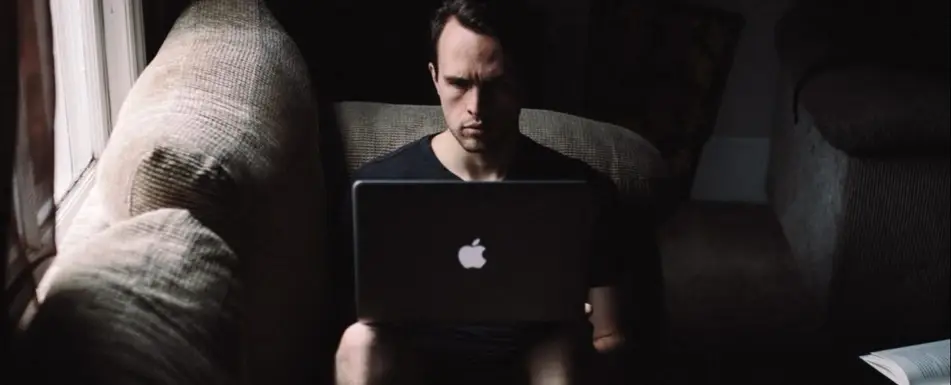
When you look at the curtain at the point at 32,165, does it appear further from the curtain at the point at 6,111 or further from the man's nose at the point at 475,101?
the man's nose at the point at 475,101

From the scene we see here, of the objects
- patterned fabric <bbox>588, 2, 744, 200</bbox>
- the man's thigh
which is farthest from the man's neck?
patterned fabric <bbox>588, 2, 744, 200</bbox>

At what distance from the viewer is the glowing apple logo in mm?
1238

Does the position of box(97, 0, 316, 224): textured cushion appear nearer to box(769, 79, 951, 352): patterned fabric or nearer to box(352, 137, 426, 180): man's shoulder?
box(352, 137, 426, 180): man's shoulder

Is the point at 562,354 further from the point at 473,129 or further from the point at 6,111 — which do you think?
the point at 6,111

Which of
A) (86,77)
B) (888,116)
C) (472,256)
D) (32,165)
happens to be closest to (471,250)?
(472,256)

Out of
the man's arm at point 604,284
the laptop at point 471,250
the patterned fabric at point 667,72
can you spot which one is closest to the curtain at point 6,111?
the laptop at point 471,250

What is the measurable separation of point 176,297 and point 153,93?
377 mm

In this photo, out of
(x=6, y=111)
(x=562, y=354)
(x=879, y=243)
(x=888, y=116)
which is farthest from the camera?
(x=879, y=243)

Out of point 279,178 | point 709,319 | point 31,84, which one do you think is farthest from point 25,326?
point 709,319

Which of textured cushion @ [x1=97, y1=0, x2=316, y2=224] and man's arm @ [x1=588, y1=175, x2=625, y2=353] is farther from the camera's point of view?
man's arm @ [x1=588, y1=175, x2=625, y2=353]

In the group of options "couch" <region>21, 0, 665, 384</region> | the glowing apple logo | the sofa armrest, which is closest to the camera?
"couch" <region>21, 0, 665, 384</region>

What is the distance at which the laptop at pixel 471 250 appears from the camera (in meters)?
1.22

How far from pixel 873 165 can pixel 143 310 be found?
56.5 inches

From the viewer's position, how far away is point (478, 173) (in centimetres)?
143
